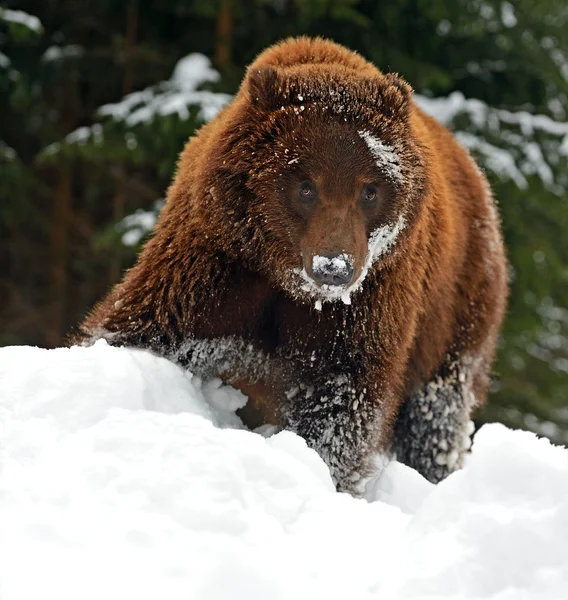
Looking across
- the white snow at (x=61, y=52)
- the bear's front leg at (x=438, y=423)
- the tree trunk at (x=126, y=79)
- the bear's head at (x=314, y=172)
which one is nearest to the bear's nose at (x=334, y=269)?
the bear's head at (x=314, y=172)

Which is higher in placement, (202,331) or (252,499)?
(252,499)

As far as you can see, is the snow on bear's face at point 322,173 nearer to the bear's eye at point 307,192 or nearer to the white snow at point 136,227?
the bear's eye at point 307,192

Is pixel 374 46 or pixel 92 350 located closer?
pixel 92 350

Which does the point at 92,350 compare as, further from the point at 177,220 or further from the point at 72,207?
the point at 72,207

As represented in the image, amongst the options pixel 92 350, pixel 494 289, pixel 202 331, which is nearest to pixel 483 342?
pixel 494 289

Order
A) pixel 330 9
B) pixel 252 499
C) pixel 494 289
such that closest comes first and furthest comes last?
pixel 252 499 < pixel 494 289 < pixel 330 9

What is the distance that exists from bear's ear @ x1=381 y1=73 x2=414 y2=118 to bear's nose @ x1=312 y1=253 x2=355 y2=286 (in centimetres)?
87

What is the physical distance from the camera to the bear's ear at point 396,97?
4.32 m

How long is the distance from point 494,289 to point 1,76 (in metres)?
6.69

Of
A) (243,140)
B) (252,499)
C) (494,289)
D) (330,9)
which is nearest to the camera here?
(252,499)

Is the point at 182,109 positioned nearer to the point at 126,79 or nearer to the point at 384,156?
the point at 126,79

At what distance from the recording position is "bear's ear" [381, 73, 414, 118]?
4316 mm

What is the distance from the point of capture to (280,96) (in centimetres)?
428

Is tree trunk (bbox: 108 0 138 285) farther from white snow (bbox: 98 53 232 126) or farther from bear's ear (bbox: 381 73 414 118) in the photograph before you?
bear's ear (bbox: 381 73 414 118)
